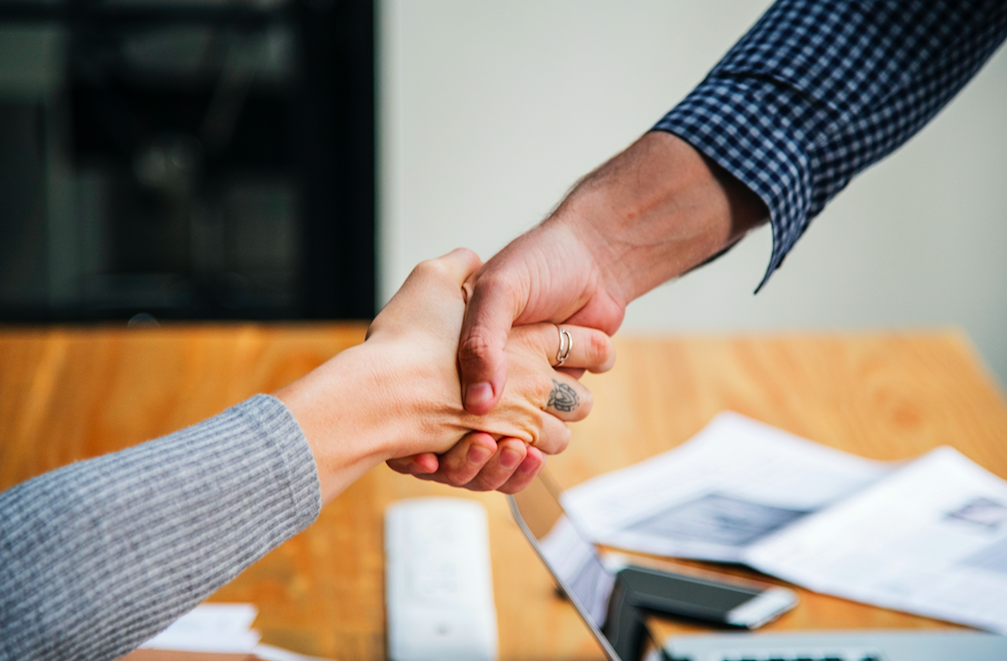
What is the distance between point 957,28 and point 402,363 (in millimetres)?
607

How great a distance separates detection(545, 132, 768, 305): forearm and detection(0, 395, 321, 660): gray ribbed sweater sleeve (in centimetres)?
36

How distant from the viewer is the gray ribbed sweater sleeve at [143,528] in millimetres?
515

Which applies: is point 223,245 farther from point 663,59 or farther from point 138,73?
point 663,59

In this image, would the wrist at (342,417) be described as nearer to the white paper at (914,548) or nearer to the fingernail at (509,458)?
the fingernail at (509,458)

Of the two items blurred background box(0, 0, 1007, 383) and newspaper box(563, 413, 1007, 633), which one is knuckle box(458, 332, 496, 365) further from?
blurred background box(0, 0, 1007, 383)

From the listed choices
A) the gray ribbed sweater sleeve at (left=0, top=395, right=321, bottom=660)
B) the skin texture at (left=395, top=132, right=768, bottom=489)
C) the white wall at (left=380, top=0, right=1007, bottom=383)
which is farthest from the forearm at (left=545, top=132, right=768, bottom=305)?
the white wall at (left=380, top=0, right=1007, bottom=383)

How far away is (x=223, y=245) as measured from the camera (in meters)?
2.37

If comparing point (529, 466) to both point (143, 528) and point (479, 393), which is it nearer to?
point (479, 393)

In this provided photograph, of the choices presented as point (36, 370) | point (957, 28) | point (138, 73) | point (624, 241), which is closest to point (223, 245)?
point (138, 73)

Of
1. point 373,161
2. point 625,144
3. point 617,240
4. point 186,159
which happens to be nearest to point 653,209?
point 617,240

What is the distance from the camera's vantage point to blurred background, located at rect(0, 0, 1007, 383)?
2.10 meters

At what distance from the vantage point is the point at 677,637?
741mm

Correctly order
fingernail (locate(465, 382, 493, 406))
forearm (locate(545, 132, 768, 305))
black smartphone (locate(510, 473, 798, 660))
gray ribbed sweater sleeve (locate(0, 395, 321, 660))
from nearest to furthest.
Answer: gray ribbed sweater sleeve (locate(0, 395, 321, 660)), black smartphone (locate(510, 473, 798, 660)), fingernail (locate(465, 382, 493, 406)), forearm (locate(545, 132, 768, 305))

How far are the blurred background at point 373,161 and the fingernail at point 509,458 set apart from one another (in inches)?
55.8
